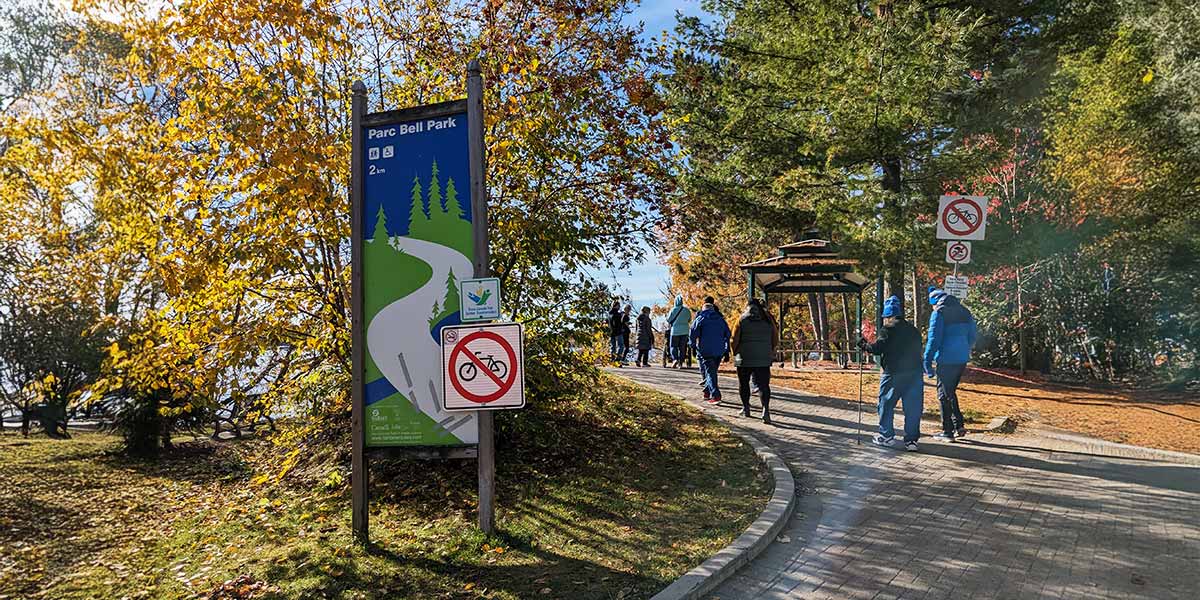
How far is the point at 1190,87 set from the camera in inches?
527

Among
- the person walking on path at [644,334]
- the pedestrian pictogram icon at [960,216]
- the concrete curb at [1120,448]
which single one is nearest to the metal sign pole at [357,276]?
the pedestrian pictogram icon at [960,216]

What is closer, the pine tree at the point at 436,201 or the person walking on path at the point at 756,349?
the pine tree at the point at 436,201

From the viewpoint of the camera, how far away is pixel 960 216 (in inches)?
392

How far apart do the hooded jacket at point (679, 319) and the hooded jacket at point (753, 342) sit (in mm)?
7153

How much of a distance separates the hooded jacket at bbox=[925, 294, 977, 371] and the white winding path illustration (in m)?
6.69

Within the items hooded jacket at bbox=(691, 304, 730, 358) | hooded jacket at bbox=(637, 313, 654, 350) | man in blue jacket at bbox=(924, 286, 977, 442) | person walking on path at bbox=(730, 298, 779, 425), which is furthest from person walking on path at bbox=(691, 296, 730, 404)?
hooded jacket at bbox=(637, 313, 654, 350)

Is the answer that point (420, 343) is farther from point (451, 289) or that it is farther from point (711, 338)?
point (711, 338)

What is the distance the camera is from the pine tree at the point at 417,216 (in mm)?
6113

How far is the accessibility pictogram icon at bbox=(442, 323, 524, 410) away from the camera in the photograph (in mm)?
5840

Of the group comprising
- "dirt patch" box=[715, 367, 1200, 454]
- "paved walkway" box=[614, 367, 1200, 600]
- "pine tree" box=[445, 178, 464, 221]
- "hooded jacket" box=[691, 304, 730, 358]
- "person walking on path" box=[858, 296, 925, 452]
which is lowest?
"paved walkway" box=[614, 367, 1200, 600]

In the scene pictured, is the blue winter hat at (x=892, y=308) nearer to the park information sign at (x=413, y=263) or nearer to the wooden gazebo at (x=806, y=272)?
the wooden gazebo at (x=806, y=272)

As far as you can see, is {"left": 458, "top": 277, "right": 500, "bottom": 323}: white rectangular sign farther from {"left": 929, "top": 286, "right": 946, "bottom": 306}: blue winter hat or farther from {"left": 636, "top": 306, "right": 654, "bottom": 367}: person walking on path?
{"left": 636, "top": 306, "right": 654, "bottom": 367}: person walking on path

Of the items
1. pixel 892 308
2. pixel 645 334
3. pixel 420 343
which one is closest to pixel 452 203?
pixel 420 343

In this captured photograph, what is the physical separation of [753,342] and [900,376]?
2.38 meters
